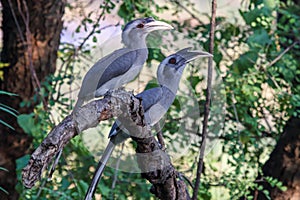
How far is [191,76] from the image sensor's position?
8.10ft

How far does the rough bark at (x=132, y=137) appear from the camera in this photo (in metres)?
1.21

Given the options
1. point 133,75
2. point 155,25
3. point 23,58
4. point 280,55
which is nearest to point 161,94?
point 133,75

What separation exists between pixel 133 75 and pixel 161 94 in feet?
0.34

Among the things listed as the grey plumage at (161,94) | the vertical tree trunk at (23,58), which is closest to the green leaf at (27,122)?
the vertical tree trunk at (23,58)

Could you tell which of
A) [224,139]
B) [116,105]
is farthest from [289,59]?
[116,105]

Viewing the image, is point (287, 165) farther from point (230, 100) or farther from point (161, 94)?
point (161, 94)

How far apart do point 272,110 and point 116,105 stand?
5.70 ft

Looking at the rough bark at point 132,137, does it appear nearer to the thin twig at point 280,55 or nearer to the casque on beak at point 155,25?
the casque on beak at point 155,25

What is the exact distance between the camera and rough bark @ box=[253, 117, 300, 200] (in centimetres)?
286

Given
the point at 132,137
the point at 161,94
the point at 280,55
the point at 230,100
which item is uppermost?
the point at 280,55

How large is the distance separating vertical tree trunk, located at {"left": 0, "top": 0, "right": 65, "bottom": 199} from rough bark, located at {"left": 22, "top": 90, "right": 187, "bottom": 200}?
1.53 meters

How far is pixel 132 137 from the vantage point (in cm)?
170

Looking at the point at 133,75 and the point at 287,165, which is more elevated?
the point at 133,75

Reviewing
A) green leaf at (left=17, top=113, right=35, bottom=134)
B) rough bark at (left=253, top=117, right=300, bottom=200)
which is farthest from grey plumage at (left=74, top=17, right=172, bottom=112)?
rough bark at (left=253, top=117, right=300, bottom=200)
